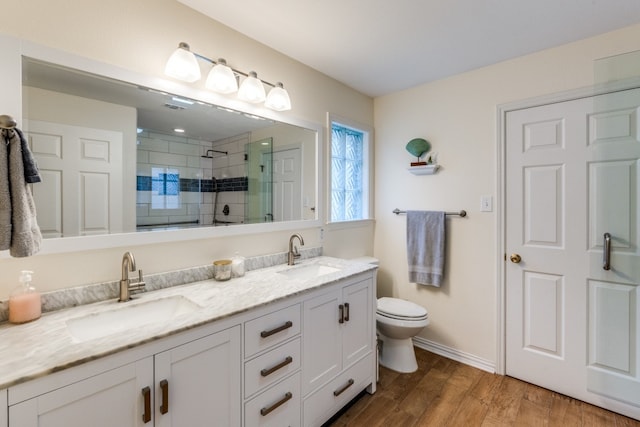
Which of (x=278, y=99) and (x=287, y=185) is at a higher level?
(x=278, y=99)

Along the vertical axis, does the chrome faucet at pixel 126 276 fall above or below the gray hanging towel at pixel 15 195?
below

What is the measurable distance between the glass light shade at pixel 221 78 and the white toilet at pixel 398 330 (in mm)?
1848

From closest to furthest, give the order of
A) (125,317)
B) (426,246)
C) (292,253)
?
(125,317)
(292,253)
(426,246)

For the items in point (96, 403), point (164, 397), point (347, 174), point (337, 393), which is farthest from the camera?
point (347, 174)

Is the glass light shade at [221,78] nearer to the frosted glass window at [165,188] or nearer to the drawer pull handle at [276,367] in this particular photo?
the frosted glass window at [165,188]

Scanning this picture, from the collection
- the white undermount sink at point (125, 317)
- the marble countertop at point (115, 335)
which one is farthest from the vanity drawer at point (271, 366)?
the white undermount sink at point (125, 317)

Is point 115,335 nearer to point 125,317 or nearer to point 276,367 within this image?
point 125,317

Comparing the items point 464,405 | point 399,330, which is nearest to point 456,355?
point 464,405

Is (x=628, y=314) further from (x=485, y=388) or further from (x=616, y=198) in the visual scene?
(x=485, y=388)

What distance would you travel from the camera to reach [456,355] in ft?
7.91

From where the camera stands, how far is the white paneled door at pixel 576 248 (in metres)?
1.71

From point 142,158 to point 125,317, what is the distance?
759 mm

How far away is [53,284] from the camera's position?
3.93ft

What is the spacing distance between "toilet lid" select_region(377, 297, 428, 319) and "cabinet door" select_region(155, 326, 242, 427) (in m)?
1.29
